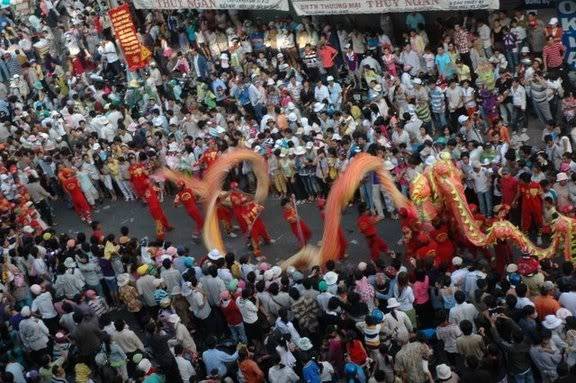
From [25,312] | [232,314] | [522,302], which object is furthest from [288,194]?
[522,302]

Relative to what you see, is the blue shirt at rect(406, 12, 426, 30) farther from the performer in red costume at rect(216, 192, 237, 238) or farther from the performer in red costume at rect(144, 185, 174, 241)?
the performer in red costume at rect(144, 185, 174, 241)

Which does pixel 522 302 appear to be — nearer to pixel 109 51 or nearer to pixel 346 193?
pixel 346 193

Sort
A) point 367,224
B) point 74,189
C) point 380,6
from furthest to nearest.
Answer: point 380,6, point 74,189, point 367,224

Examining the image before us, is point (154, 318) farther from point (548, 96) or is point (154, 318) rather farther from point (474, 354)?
point (548, 96)

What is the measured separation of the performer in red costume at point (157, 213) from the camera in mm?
16031

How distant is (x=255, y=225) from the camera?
14.8 meters

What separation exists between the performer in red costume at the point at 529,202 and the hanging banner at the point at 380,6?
533 cm

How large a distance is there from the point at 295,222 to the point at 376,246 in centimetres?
150

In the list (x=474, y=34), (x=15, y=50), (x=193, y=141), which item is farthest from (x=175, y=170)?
(x=15, y=50)

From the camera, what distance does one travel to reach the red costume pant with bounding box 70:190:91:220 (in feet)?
56.6

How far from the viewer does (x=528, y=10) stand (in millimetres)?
17516

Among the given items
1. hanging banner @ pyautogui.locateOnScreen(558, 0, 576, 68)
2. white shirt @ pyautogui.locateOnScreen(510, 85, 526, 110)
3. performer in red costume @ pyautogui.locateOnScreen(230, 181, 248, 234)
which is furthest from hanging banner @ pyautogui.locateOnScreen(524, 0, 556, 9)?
performer in red costume @ pyautogui.locateOnScreen(230, 181, 248, 234)

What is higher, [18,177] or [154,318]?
[18,177]

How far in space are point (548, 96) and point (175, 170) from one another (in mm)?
7033
